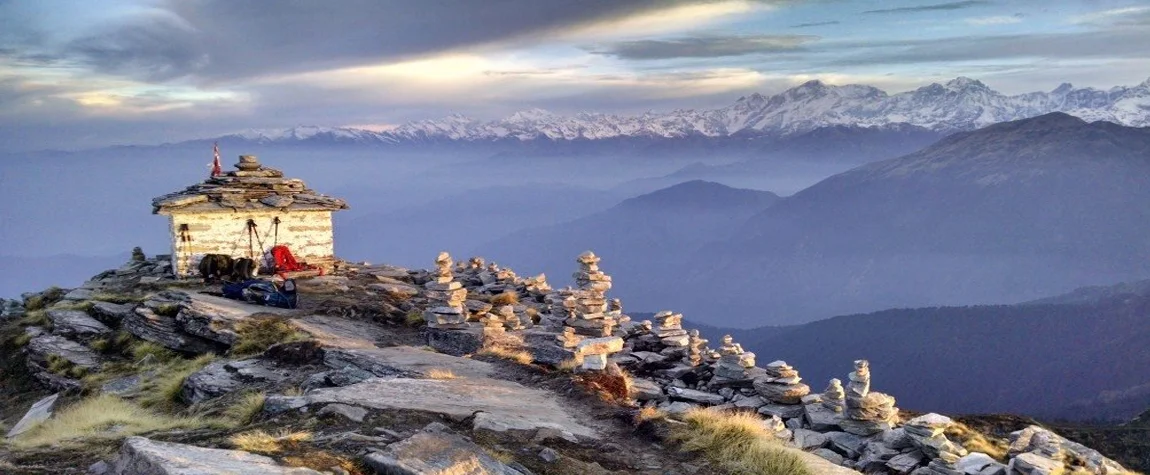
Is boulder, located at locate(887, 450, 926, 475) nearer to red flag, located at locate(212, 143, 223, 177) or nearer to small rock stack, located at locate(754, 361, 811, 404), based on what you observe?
small rock stack, located at locate(754, 361, 811, 404)

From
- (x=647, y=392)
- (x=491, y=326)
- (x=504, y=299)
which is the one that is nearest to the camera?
(x=647, y=392)

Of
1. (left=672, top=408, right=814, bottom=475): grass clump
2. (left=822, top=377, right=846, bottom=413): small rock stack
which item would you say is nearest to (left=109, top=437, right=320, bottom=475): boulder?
(left=672, top=408, right=814, bottom=475): grass clump

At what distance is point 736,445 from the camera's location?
1209 cm

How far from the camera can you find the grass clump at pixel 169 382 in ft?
60.2

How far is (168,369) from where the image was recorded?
69.3 ft

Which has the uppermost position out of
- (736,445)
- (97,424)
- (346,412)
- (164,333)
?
(346,412)

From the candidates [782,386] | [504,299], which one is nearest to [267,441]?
[782,386]

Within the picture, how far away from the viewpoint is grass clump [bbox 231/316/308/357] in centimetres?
2148

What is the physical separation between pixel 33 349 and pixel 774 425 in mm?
22112

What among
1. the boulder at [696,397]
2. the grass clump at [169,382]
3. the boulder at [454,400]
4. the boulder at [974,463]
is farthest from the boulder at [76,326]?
the boulder at [974,463]

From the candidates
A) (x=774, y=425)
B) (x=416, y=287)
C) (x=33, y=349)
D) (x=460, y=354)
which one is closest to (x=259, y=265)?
(x=416, y=287)

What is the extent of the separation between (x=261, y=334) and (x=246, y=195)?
13.8 metres

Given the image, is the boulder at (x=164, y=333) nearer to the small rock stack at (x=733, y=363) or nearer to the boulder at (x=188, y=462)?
the small rock stack at (x=733, y=363)

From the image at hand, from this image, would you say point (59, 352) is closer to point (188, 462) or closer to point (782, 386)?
point (188, 462)
